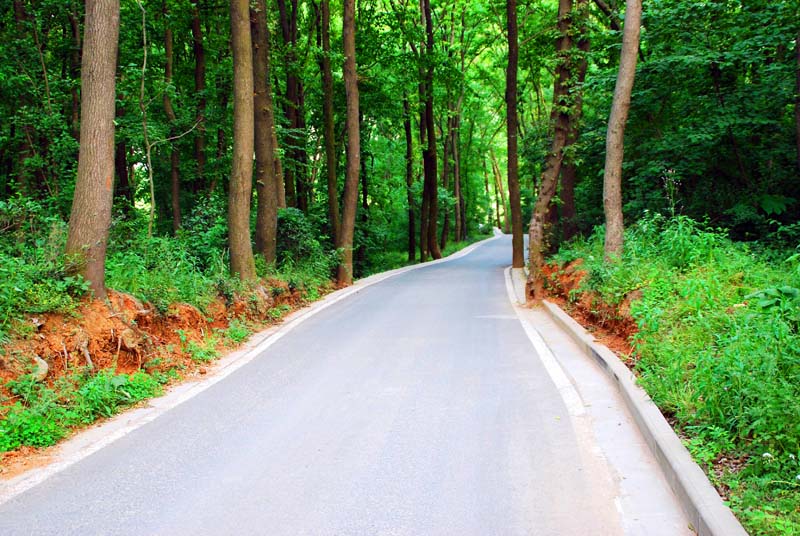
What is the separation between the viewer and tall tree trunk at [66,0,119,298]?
26.6ft

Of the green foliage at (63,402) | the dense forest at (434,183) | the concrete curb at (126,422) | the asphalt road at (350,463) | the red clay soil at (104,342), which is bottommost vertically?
the concrete curb at (126,422)

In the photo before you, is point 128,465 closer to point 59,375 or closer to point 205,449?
point 205,449

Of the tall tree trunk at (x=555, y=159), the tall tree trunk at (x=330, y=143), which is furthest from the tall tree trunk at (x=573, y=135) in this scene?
the tall tree trunk at (x=330, y=143)

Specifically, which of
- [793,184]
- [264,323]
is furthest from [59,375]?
[793,184]

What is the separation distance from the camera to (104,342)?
24.5 ft

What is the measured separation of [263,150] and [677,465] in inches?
544

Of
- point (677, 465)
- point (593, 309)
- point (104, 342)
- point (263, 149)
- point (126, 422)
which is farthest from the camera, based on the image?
point (263, 149)

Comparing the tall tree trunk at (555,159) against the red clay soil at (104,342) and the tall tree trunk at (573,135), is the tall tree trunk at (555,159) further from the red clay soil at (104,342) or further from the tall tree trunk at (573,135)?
the red clay soil at (104,342)

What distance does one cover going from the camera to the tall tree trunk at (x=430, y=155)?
29.8 meters

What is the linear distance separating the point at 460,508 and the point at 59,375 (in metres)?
4.78

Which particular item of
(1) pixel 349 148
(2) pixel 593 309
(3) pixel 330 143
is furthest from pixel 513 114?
(2) pixel 593 309

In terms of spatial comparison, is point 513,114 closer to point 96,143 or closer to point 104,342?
point 96,143

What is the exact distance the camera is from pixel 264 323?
12.3 meters

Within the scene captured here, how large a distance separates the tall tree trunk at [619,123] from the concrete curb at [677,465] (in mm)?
5215
